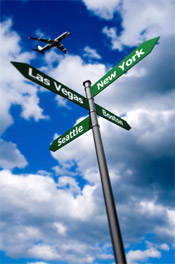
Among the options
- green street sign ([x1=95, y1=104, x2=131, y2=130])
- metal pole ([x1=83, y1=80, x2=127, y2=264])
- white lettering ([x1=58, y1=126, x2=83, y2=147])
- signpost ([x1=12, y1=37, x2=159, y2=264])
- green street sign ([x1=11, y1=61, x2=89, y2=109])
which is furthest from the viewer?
green street sign ([x1=95, y1=104, x2=131, y2=130])

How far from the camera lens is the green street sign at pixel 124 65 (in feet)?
13.9

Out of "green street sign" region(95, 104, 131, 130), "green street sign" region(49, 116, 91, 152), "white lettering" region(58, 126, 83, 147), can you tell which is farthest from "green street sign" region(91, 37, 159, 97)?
"white lettering" region(58, 126, 83, 147)

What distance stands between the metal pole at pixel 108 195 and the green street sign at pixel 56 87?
0.24m

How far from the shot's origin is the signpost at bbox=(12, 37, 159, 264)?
3.17 metres

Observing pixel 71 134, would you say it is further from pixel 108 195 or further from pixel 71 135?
pixel 108 195

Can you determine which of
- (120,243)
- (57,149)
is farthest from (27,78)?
(120,243)

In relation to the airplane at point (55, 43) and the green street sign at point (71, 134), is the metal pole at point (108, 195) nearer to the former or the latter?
the green street sign at point (71, 134)

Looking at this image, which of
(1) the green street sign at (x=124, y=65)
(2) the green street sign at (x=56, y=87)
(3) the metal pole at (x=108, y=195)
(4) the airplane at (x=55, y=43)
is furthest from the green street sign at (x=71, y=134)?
(4) the airplane at (x=55, y=43)

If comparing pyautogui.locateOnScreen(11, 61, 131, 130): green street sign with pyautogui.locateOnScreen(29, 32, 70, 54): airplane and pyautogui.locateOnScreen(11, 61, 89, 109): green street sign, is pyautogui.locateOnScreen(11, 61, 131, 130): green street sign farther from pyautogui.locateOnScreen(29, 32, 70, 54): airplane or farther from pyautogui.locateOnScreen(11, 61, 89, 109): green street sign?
pyautogui.locateOnScreen(29, 32, 70, 54): airplane

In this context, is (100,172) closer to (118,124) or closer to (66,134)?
(66,134)

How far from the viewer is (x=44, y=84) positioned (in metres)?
3.77

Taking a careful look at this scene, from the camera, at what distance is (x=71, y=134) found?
14.8 feet

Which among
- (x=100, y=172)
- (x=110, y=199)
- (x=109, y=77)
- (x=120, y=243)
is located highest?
(x=109, y=77)

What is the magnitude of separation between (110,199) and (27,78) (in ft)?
7.64
